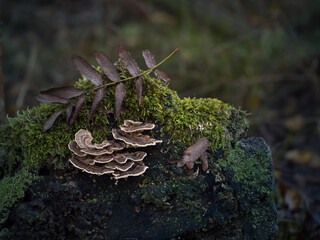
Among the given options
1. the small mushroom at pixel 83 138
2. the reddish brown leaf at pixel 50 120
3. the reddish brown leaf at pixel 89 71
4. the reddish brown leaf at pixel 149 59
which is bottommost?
the small mushroom at pixel 83 138

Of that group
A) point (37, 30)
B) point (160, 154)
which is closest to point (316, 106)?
point (160, 154)

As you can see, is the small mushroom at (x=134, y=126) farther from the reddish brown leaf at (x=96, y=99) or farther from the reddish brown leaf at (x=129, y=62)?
the reddish brown leaf at (x=129, y=62)

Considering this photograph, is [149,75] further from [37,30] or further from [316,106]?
[37,30]

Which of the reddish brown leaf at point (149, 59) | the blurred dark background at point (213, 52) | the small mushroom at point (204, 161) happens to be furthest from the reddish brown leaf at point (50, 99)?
the blurred dark background at point (213, 52)

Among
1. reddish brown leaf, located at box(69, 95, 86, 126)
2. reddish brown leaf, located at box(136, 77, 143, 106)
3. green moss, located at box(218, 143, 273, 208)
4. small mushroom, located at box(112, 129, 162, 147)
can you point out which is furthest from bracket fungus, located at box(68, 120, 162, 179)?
green moss, located at box(218, 143, 273, 208)

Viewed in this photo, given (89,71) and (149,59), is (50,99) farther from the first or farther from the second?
(149,59)

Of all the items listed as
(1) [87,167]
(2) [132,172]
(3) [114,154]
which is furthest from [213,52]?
(1) [87,167]

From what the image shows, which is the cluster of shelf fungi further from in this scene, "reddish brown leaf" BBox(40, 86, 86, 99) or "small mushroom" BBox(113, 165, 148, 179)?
"reddish brown leaf" BBox(40, 86, 86, 99)
